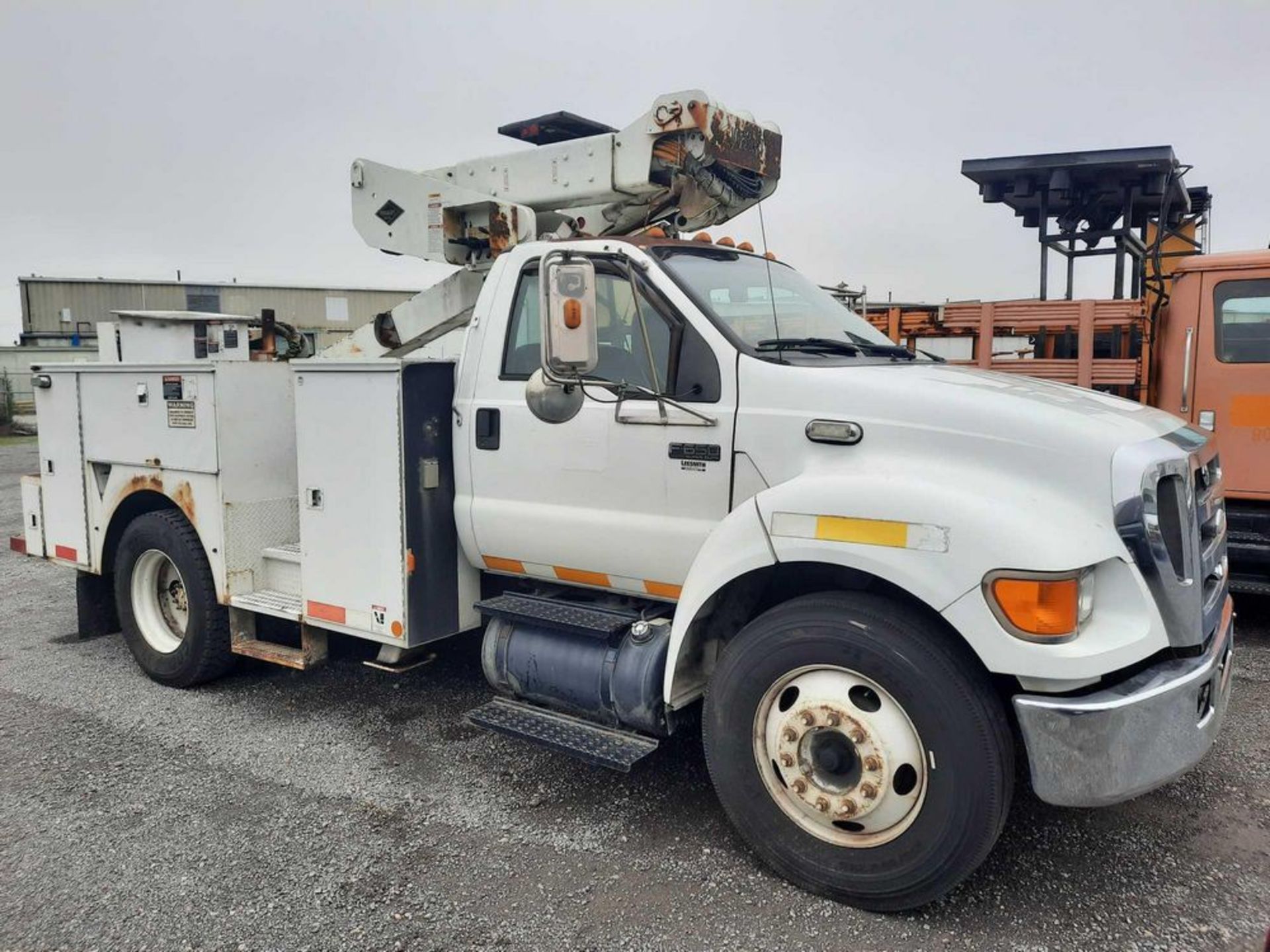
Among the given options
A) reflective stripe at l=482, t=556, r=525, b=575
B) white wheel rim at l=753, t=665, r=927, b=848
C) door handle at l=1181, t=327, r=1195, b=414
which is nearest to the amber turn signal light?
white wheel rim at l=753, t=665, r=927, b=848

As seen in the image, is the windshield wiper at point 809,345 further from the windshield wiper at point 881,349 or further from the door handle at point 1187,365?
the door handle at point 1187,365

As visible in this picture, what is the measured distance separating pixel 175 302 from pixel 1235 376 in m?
33.5

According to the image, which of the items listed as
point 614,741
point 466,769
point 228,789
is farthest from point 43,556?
point 614,741

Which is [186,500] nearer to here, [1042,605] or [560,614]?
[560,614]

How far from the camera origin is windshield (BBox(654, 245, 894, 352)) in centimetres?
389

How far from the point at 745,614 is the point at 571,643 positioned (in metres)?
0.79

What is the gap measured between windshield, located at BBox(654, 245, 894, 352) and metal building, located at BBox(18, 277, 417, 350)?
2948cm

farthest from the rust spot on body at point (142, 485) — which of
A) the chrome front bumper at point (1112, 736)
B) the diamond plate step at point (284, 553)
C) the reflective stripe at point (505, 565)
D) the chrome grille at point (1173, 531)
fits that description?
the chrome grille at point (1173, 531)

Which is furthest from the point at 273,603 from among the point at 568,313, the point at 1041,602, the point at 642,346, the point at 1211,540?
the point at 1211,540

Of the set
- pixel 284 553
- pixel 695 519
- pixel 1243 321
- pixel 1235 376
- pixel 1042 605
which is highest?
pixel 1243 321

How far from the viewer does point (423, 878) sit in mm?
3562

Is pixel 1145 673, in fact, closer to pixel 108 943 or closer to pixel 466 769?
pixel 466 769

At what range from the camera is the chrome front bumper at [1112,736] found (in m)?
2.89

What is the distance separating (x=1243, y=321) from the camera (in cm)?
647
